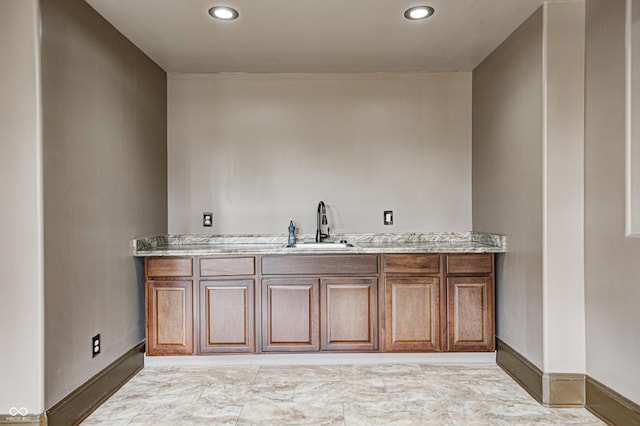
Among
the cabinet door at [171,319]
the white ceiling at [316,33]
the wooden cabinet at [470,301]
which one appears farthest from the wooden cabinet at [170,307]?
the wooden cabinet at [470,301]

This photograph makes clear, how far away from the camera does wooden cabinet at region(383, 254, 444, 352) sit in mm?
3281

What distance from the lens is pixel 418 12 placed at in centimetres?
270

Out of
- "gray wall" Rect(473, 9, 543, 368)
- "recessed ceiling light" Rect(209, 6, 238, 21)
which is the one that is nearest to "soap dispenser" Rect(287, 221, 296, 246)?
"gray wall" Rect(473, 9, 543, 368)

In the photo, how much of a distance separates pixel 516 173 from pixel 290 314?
1.81 metres

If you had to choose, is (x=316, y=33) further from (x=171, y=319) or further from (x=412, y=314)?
(x=171, y=319)

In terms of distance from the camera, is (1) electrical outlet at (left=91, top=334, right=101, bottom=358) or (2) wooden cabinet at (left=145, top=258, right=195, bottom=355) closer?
(1) electrical outlet at (left=91, top=334, right=101, bottom=358)

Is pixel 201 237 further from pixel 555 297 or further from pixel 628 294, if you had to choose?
pixel 628 294

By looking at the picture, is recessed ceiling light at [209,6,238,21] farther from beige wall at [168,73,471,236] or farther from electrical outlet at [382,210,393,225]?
electrical outlet at [382,210,393,225]

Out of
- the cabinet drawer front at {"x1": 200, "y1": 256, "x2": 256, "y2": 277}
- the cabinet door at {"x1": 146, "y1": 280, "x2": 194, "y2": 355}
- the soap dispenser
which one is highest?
the soap dispenser

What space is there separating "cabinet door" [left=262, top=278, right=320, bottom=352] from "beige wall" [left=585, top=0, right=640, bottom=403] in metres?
1.72

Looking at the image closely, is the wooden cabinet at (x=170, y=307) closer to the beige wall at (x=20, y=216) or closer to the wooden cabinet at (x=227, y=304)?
the wooden cabinet at (x=227, y=304)

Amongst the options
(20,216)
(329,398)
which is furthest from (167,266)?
(329,398)

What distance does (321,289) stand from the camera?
129 inches

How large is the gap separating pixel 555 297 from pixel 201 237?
2649mm
